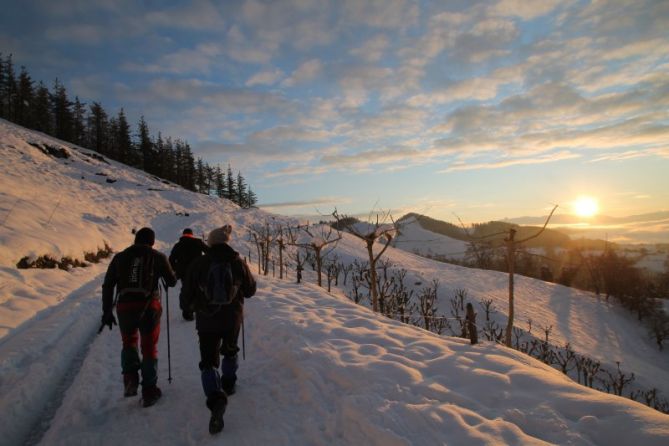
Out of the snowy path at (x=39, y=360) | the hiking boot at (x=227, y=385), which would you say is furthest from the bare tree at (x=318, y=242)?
the hiking boot at (x=227, y=385)

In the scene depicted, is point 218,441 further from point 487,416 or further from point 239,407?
point 487,416

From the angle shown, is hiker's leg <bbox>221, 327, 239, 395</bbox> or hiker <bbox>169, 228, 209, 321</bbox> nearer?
hiker's leg <bbox>221, 327, 239, 395</bbox>

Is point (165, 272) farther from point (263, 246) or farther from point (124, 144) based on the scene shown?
point (124, 144)

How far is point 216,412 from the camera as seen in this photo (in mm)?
3934

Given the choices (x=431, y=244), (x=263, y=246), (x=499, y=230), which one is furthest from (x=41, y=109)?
(x=431, y=244)

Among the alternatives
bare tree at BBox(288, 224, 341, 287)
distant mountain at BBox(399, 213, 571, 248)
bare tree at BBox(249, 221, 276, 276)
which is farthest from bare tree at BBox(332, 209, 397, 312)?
distant mountain at BBox(399, 213, 571, 248)

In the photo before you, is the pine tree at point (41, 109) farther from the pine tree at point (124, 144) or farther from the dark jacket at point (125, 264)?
the dark jacket at point (125, 264)

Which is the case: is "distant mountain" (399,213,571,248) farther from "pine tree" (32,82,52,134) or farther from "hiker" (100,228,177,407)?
"hiker" (100,228,177,407)

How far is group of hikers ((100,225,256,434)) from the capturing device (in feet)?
13.8

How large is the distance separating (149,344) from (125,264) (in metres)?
1.13

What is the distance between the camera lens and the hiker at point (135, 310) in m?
4.60

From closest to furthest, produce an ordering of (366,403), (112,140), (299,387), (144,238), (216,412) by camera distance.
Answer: (216,412)
(366,403)
(144,238)
(299,387)
(112,140)

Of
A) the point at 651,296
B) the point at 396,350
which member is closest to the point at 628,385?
the point at 651,296

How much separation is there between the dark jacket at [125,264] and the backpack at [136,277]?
0.09 ft
